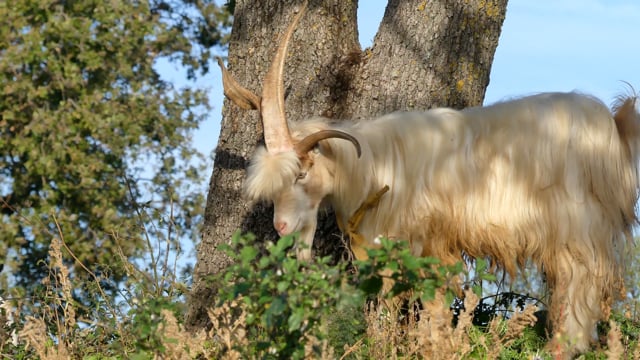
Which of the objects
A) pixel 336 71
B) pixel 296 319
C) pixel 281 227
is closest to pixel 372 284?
pixel 296 319

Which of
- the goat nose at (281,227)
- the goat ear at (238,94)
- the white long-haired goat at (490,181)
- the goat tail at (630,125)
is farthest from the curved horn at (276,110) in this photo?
the goat tail at (630,125)

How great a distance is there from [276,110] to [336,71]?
1.08m

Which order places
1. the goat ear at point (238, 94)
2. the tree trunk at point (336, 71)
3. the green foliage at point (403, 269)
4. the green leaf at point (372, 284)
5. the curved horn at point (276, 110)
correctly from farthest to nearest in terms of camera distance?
the tree trunk at point (336, 71) < the goat ear at point (238, 94) < the curved horn at point (276, 110) < the green leaf at point (372, 284) < the green foliage at point (403, 269)

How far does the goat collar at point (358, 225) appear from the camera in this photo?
6180 mm

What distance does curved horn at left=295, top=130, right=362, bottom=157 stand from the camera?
19.2 feet

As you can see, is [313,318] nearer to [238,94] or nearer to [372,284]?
[372,284]

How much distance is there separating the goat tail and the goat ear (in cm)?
218

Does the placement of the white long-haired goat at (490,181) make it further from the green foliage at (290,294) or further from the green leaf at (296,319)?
the green leaf at (296,319)

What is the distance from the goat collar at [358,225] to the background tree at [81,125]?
34.4ft

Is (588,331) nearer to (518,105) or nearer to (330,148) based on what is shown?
(518,105)

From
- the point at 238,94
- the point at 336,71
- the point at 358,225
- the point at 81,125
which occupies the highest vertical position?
the point at 81,125

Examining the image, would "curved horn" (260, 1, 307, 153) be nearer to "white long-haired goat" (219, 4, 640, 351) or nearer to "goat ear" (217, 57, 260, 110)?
"white long-haired goat" (219, 4, 640, 351)

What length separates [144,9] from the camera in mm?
18000

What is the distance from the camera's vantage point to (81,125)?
1694 centimetres
